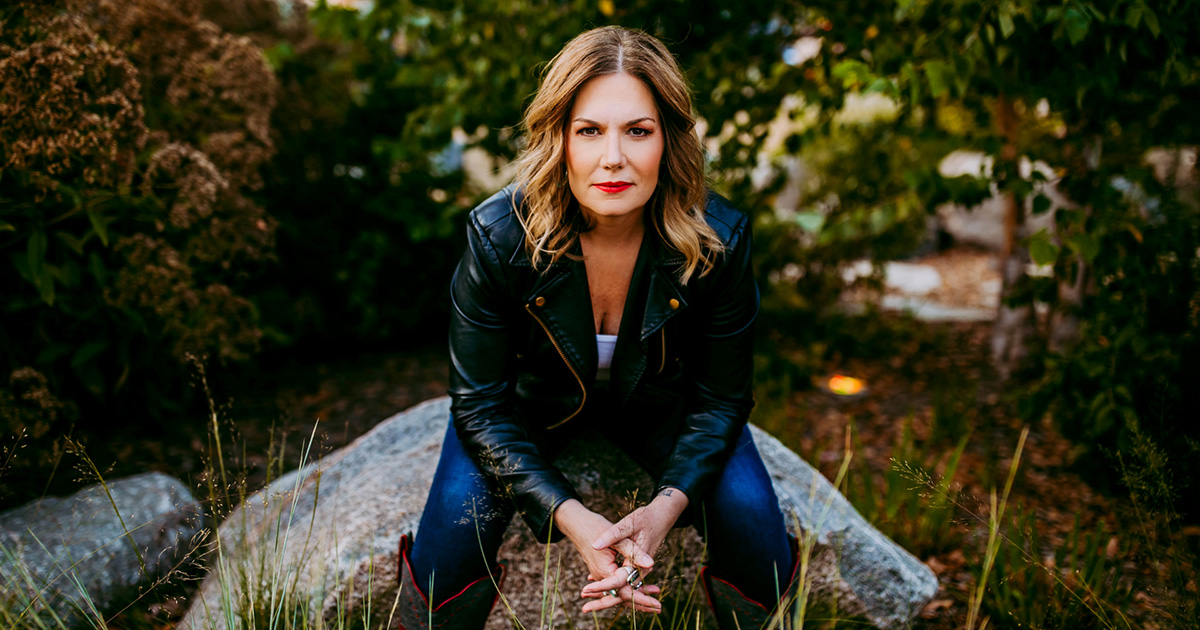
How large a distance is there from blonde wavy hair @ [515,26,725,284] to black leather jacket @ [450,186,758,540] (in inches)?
1.8

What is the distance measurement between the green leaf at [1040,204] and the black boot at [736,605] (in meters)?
1.85

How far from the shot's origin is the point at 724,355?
6.82ft

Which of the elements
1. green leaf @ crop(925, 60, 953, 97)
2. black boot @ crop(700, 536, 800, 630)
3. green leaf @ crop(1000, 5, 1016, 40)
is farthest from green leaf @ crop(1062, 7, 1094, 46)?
black boot @ crop(700, 536, 800, 630)

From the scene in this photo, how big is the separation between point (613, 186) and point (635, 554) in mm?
857

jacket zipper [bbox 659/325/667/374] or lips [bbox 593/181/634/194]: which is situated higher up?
lips [bbox 593/181/634/194]

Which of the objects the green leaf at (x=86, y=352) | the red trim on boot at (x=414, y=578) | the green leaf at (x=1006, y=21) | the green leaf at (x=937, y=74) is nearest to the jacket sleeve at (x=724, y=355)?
the red trim on boot at (x=414, y=578)

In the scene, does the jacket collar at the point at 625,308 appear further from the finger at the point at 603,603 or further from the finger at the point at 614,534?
the finger at the point at 603,603

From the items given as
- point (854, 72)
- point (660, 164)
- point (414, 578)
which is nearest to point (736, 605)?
point (414, 578)

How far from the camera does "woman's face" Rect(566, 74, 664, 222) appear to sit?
6.09 feet

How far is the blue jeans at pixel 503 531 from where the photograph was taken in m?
1.88

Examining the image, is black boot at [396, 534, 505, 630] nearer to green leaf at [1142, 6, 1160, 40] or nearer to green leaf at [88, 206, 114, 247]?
green leaf at [88, 206, 114, 247]

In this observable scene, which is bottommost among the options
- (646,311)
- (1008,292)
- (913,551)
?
(913,551)

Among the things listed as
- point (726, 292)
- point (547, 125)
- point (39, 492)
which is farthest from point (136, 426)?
point (726, 292)

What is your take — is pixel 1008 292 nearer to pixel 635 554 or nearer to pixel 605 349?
pixel 605 349
